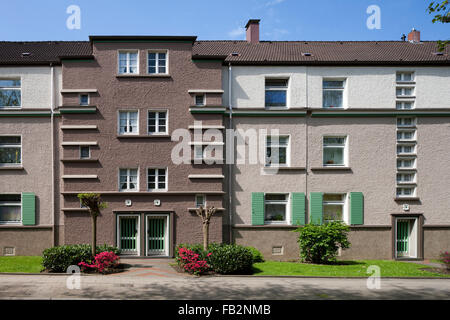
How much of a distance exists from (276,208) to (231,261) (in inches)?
211

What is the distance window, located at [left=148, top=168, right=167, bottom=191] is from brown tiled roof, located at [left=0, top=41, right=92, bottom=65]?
7.19 metres

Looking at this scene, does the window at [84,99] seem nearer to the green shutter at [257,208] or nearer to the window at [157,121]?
the window at [157,121]

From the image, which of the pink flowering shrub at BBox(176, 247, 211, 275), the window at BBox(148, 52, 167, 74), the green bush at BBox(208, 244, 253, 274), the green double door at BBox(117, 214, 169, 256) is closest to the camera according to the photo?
the pink flowering shrub at BBox(176, 247, 211, 275)

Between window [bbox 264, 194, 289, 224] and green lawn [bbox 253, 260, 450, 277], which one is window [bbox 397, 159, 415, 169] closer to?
green lawn [bbox 253, 260, 450, 277]

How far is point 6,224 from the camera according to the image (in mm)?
18906

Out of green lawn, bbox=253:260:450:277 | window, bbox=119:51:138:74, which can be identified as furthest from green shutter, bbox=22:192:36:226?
green lawn, bbox=253:260:450:277

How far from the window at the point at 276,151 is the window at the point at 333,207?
2.88m

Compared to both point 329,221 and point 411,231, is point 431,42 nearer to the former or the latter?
point 411,231

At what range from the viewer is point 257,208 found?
62.5 feet

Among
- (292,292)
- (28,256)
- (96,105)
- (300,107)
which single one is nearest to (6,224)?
(28,256)

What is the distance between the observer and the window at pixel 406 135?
19703 mm

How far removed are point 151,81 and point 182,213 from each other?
6.70 meters

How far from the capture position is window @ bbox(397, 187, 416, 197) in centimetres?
1958

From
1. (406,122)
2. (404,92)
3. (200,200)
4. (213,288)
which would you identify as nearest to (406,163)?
(406,122)
